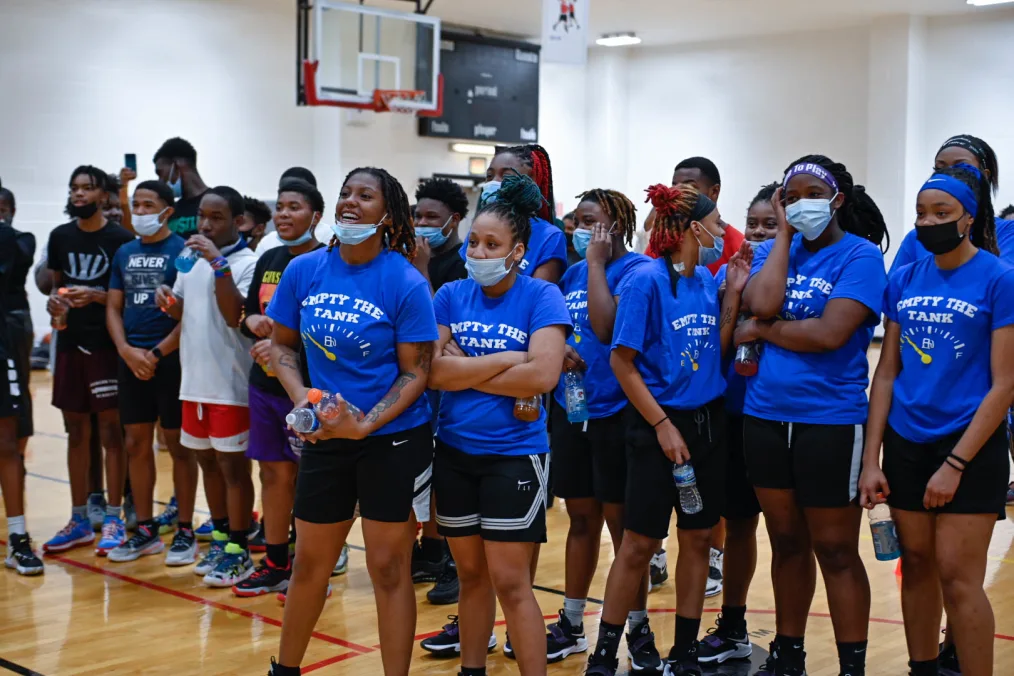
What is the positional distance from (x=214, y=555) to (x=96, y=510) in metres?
1.21

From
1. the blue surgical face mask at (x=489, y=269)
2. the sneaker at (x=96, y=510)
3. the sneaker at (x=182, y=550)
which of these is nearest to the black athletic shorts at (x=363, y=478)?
the blue surgical face mask at (x=489, y=269)

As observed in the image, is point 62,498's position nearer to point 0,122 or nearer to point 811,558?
point 811,558

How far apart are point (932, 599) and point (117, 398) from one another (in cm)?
429

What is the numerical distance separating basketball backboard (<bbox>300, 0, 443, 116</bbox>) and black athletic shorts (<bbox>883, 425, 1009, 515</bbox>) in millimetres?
9560

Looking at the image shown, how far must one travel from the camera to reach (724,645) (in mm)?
4309

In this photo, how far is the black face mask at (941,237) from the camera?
11.3 ft

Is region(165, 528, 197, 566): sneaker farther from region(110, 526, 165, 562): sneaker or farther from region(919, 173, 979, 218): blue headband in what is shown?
region(919, 173, 979, 218): blue headband

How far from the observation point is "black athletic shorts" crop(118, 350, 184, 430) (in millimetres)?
5738

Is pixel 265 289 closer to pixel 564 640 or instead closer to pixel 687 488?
pixel 564 640

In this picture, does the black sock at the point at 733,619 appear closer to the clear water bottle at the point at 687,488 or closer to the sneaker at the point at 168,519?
the clear water bottle at the point at 687,488

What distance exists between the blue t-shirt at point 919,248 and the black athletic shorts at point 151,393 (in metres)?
3.64

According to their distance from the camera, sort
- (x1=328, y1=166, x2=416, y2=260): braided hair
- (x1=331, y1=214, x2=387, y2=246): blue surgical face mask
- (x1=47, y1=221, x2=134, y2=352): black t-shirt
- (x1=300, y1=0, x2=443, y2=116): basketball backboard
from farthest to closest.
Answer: (x1=300, y1=0, x2=443, y2=116): basketball backboard < (x1=47, y1=221, x2=134, y2=352): black t-shirt < (x1=328, y1=166, x2=416, y2=260): braided hair < (x1=331, y1=214, x2=387, y2=246): blue surgical face mask

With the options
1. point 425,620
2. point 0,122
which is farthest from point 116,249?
point 0,122

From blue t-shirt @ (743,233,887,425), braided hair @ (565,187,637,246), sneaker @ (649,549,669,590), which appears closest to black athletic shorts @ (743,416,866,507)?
blue t-shirt @ (743,233,887,425)
